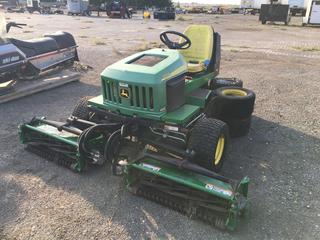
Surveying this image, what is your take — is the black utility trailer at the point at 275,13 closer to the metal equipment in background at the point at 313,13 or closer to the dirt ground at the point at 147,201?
the metal equipment in background at the point at 313,13

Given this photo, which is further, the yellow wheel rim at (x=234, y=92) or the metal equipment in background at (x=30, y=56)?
the metal equipment in background at (x=30, y=56)

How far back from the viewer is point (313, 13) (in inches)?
1007

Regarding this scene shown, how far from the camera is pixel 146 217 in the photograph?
11.0 ft

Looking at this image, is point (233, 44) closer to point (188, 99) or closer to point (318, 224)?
point (188, 99)

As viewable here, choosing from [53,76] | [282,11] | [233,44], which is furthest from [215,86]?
[282,11]

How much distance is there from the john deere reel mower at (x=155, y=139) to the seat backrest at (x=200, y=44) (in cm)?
105

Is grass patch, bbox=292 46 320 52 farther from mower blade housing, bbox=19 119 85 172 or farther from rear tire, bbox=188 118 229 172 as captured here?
mower blade housing, bbox=19 119 85 172

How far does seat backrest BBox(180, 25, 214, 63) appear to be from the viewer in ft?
18.2

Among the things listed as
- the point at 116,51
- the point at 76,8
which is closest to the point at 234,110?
the point at 116,51

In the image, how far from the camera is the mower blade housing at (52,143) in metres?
4.11

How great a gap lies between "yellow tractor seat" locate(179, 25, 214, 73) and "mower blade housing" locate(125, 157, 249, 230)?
8.06ft

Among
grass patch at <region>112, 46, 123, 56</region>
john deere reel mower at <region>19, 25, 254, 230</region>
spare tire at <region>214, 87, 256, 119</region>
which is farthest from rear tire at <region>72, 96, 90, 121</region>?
grass patch at <region>112, 46, 123, 56</region>

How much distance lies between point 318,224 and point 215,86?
10.2 ft

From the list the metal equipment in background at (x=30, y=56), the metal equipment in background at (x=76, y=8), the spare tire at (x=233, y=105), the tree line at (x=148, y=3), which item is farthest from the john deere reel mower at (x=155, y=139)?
the tree line at (x=148, y=3)
